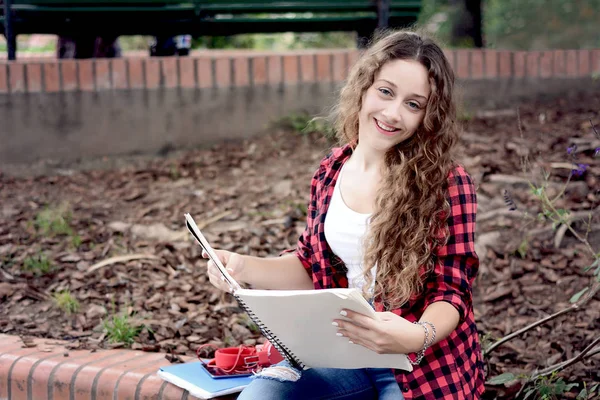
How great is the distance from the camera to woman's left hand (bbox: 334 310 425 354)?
5.90 ft

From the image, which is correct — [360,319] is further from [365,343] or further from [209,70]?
[209,70]

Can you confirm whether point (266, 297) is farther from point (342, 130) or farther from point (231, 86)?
point (231, 86)

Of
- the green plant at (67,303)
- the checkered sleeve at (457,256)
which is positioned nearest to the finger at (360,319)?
the checkered sleeve at (457,256)

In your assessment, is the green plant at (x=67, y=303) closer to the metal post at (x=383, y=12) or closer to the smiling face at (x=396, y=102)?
the smiling face at (x=396, y=102)

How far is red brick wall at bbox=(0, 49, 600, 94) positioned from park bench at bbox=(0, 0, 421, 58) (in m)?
0.30

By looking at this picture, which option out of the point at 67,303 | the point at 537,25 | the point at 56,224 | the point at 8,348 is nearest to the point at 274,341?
the point at 8,348

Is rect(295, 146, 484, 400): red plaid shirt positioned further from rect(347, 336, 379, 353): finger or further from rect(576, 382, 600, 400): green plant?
rect(576, 382, 600, 400): green plant

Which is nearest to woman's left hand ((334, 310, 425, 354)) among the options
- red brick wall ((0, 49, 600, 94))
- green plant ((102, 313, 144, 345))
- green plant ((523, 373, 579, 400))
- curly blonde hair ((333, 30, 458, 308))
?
curly blonde hair ((333, 30, 458, 308))

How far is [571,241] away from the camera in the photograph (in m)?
3.54

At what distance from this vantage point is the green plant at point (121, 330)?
2932 mm

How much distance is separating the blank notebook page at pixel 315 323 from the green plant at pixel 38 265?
178cm

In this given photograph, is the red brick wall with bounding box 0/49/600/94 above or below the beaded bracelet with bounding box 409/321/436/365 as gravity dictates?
above

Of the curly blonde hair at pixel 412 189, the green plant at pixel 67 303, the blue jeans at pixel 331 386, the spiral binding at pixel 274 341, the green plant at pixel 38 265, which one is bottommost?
the green plant at pixel 67 303

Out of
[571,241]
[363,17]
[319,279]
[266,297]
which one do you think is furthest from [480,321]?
[363,17]
